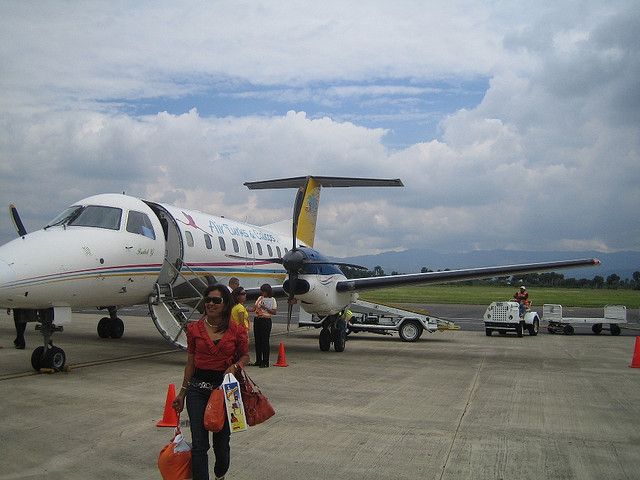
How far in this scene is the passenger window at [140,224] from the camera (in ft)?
42.5

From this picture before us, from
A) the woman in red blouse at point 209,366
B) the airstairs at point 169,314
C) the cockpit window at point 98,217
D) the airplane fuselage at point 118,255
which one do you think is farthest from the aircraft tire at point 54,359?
the woman in red blouse at point 209,366

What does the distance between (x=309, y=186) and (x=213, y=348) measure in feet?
54.9

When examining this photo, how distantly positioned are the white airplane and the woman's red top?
623 centimetres

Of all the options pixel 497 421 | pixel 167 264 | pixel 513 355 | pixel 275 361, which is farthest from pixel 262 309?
pixel 513 355

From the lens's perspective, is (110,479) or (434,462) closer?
(110,479)

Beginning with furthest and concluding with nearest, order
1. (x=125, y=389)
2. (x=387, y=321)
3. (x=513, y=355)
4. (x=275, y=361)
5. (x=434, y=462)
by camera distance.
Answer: (x=387, y=321) < (x=513, y=355) < (x=275, y=361) < (x=125, y=389) < (x=434, y=462)

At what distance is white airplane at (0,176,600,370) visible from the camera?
35.3 ft

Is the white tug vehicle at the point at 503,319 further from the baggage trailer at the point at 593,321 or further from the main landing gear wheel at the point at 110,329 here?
the main landing gear wheel at the point at 110,329

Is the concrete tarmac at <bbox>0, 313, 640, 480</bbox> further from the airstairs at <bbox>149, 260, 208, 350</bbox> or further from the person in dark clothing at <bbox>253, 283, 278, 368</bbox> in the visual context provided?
the airstairs at <bbox>149, 260, 208, 350</bbox>

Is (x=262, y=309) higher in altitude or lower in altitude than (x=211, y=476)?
higher

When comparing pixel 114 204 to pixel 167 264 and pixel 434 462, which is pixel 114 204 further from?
pixel 434 462

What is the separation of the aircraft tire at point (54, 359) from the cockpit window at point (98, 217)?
7.91ft

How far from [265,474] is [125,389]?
4.96m

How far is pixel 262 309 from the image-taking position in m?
13.2
